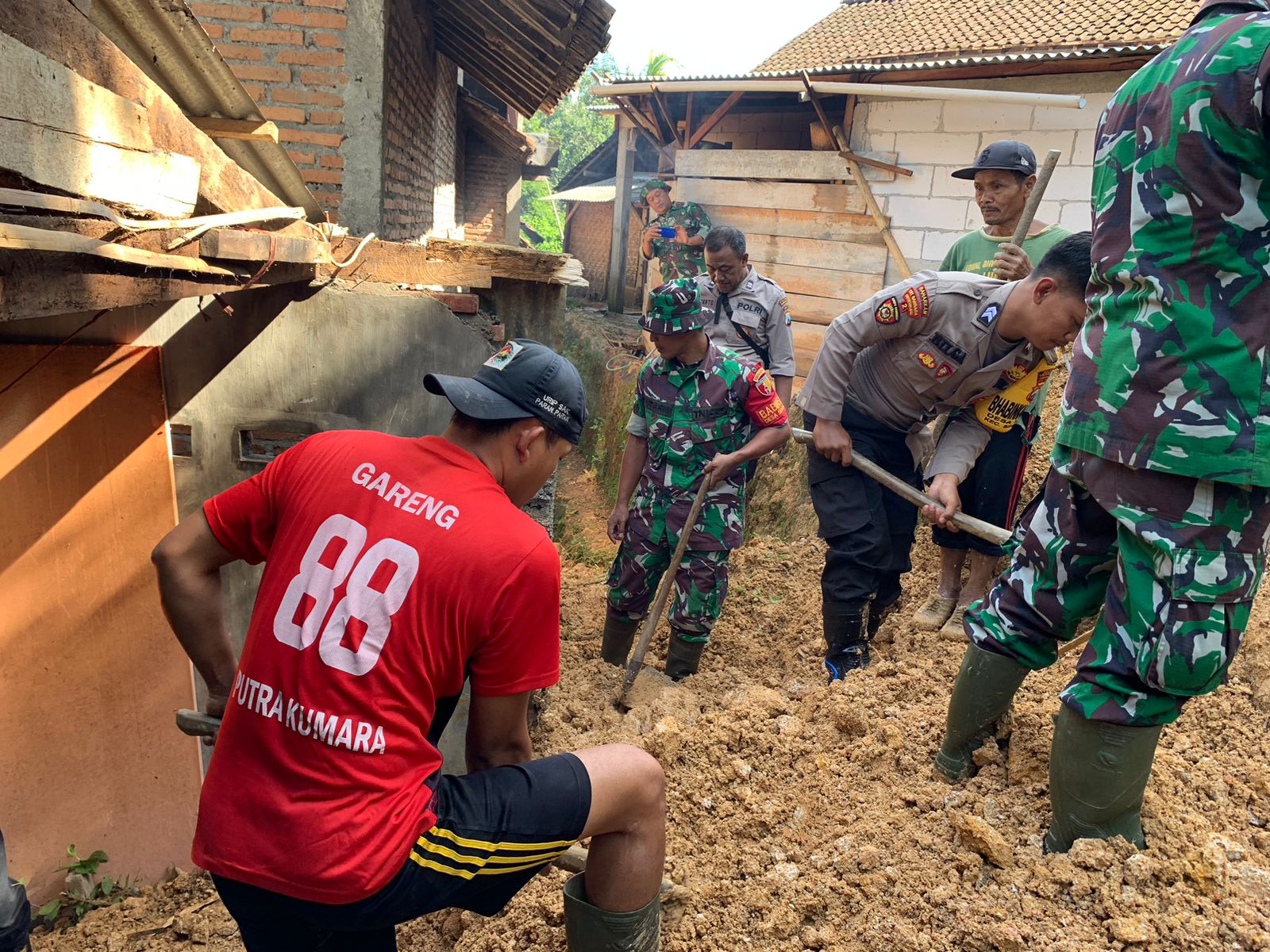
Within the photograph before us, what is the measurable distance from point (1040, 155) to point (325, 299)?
6.29 m

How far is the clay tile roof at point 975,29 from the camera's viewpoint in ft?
22.8

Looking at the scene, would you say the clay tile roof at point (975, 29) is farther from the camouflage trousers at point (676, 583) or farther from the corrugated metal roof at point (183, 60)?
the corrugated metal roof at point (183, 60)

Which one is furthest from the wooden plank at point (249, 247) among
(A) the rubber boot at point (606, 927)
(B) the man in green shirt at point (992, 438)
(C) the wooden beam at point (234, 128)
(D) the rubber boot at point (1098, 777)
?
(B) the man in green shirt at point (992, 438)

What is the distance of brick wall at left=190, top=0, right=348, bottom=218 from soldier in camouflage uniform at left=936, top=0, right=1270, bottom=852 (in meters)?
4.49

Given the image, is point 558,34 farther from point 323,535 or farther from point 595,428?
point 323,535

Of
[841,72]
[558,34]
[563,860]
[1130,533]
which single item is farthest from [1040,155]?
[563,860]

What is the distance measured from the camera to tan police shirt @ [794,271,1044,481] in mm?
2965

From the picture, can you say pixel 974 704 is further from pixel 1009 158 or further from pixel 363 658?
pixel 1009 158

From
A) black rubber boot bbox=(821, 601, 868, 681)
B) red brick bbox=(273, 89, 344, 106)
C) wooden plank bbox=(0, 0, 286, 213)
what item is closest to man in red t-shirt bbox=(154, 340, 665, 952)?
wooden plank bbox=(0, 0, 286, 213)

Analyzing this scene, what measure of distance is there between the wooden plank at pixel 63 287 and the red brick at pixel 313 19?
3504mm

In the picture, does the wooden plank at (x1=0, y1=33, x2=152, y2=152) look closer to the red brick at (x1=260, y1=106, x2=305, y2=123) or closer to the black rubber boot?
the black rubber boot

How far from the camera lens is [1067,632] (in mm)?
1955

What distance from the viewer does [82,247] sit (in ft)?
4.26

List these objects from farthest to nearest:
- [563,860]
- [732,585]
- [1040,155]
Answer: [1040,155] < [732,585] < [563,860]
